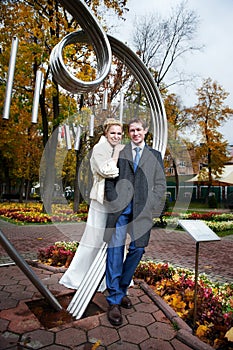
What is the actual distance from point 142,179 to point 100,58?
4.66 feet

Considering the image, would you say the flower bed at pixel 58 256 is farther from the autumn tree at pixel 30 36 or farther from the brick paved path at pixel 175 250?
the autumn tree at pixel 30 36

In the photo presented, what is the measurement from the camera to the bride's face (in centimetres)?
270

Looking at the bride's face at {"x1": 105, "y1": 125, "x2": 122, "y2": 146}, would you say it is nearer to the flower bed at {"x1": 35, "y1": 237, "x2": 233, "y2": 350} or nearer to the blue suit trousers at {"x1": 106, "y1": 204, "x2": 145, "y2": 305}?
the blue suit trousers at {"x1": 106, "y1": 204, "x2": 145, "y2": 305}

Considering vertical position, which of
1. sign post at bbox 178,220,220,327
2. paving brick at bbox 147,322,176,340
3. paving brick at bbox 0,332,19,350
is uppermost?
sign post at bbox 178,220,220,327

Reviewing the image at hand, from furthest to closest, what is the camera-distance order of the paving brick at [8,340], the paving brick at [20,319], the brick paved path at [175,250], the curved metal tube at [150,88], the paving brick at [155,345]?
the brick paved path at [175,250]
the curved metal tube at [150,88]
the paving brick at [20,319]
the paving brick at [155,345]
the paving brick at [8,340]

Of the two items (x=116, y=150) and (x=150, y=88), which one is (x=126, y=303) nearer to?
(x=116, y=150)

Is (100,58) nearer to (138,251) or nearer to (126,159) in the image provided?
(126,159)

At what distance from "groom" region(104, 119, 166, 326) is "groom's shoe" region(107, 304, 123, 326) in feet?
0.07

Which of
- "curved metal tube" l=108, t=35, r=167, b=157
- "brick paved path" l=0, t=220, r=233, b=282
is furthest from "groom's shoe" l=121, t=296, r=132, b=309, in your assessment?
"curved metal tube" l=108, t=35, r=167, b=157

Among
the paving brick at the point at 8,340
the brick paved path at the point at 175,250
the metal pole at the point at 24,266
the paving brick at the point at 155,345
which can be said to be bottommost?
the brick paved path at the point at 175,250

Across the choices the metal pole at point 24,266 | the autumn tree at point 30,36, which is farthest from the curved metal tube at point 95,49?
the autumn tree at point 30,36

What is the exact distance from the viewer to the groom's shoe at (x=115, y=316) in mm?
2473

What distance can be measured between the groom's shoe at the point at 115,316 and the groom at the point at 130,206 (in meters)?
Result: 0.02

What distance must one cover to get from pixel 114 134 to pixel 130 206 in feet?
2.34
